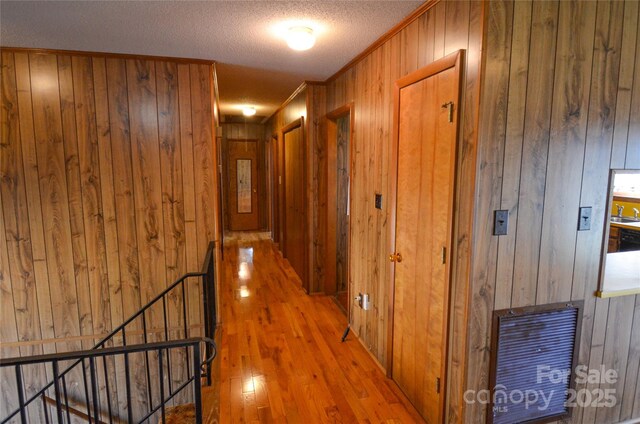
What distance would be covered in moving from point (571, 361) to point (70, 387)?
4.14 m

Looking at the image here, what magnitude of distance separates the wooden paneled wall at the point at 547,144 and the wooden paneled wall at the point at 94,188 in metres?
2.46

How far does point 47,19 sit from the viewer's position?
2.31 m

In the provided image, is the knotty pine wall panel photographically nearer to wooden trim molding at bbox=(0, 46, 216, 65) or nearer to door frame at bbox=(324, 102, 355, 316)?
door frame at bbox=(324, 102, 355, 316)

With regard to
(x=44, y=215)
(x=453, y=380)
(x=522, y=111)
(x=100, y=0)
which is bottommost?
(x=453, y=380)

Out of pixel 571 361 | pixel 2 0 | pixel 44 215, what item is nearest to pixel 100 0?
pixel 2 0

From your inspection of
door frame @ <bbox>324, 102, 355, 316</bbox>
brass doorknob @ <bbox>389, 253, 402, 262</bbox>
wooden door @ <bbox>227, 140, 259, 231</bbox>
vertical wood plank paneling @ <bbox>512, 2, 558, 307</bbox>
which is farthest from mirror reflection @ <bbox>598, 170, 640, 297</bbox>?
wooden door @ <bbox>227, 140, 259, 231</bbox>

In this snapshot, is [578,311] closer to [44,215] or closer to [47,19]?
[47,19]

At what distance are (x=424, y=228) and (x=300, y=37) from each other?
1459 mm

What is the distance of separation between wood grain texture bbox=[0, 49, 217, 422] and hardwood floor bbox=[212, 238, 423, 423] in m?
0.87

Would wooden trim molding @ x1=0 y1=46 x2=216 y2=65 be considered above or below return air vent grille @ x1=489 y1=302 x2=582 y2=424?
above

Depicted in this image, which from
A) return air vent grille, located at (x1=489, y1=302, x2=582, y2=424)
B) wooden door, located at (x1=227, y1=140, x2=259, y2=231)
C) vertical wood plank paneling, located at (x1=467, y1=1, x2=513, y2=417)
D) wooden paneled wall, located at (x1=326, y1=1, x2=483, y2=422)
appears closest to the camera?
vertical wood plank paneling, located at (x1=467, y1=1, x2=513, y2=417)

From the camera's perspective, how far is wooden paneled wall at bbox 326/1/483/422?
5.81ft

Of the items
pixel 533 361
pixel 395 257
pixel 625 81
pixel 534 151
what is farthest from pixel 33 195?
pixel 625 81

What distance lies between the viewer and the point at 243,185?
26.8ft
